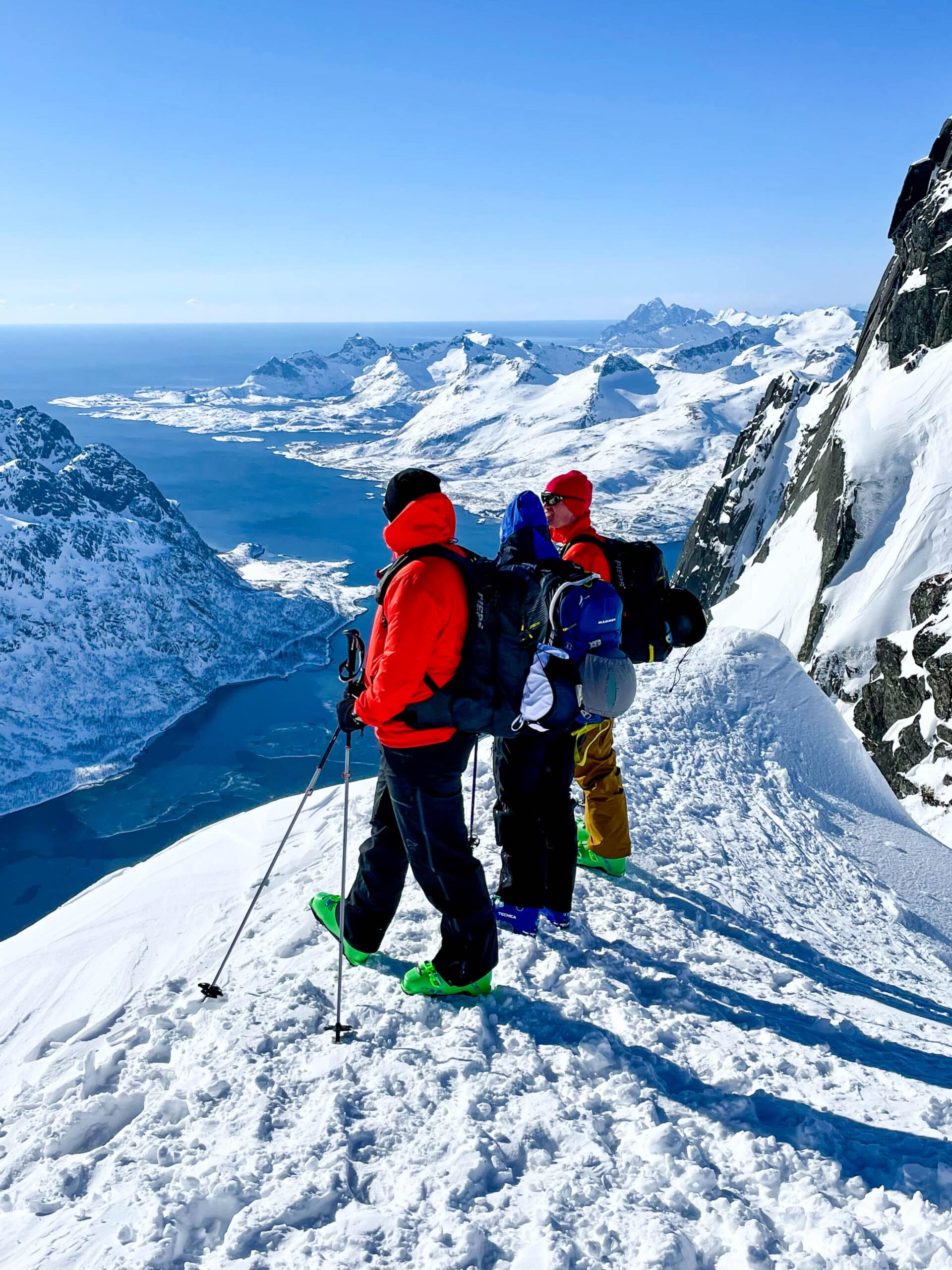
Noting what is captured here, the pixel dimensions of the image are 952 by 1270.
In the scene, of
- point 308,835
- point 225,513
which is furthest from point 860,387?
point 225,513

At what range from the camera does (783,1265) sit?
2.86 metres

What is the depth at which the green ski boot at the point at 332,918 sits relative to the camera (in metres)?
4.98

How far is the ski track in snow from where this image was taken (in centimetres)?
303

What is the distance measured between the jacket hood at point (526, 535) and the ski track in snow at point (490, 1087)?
2681 millimetres

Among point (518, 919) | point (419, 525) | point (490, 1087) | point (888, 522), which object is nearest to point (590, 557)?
point (419, 525)

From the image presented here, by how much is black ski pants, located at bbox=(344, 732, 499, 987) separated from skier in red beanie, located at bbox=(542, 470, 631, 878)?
Answer: 1888mm

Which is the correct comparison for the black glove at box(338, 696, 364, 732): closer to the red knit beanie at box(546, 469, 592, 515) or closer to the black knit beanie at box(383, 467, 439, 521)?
the black knit beanie at box(383, 467, 439, 521)

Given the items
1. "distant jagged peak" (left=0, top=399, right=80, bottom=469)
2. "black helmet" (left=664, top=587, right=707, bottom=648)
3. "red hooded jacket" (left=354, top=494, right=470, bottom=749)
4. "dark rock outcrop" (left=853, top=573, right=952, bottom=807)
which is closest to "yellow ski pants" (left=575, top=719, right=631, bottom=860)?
"black helmet" (left=664, top=587, right=707, bottom=648)

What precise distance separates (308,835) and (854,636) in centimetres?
4484

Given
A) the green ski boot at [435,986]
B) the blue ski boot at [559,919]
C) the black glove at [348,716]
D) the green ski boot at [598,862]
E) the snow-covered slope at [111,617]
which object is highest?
the black glove at [348,716]

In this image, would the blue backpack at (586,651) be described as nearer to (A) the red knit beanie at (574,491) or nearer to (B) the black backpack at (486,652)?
(B) the black backpack at (486,652)

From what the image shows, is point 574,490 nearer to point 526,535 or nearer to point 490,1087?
point 526,535

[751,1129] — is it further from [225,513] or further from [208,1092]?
[225,513]

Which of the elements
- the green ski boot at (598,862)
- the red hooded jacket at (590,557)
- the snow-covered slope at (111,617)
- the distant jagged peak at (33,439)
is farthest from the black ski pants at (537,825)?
the distant jagged peak at (33,439)
